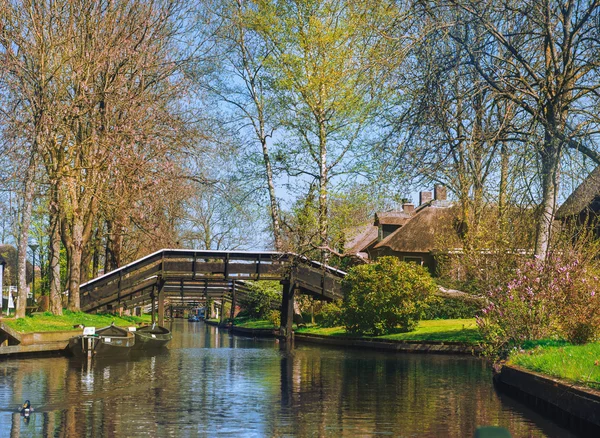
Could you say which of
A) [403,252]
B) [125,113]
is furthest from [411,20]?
[403,252]

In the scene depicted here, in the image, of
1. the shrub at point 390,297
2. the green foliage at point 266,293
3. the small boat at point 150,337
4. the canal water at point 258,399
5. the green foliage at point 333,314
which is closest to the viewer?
the canal water at point 258,399

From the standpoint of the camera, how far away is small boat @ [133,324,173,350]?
33.2 metres

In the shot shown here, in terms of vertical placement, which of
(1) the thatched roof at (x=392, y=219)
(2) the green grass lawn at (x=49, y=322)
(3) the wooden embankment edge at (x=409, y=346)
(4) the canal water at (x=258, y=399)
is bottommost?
(4) the canal water at (x=258, y=399)

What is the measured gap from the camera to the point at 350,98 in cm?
4053

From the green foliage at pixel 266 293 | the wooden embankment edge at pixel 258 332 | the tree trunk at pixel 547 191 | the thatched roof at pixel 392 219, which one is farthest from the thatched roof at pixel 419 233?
the tree trunk at pixel 547 191

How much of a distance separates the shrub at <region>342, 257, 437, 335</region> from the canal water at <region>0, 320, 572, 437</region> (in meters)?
9.51

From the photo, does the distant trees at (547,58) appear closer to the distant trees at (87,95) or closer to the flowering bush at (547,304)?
the flowering bush at (547,304)

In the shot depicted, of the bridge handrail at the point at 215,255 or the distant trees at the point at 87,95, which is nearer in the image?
the distant trees at the point at 87,95

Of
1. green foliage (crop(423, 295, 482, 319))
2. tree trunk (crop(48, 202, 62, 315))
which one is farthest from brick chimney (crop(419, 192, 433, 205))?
tree trunk (crop(48, 202, 62, 315))

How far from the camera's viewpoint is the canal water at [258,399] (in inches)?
531

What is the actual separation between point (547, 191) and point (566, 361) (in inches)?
236

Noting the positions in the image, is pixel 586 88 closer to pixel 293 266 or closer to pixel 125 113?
pixel 125 113

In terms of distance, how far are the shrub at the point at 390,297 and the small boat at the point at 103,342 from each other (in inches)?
466

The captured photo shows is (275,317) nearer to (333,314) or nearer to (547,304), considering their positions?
(333,314)
